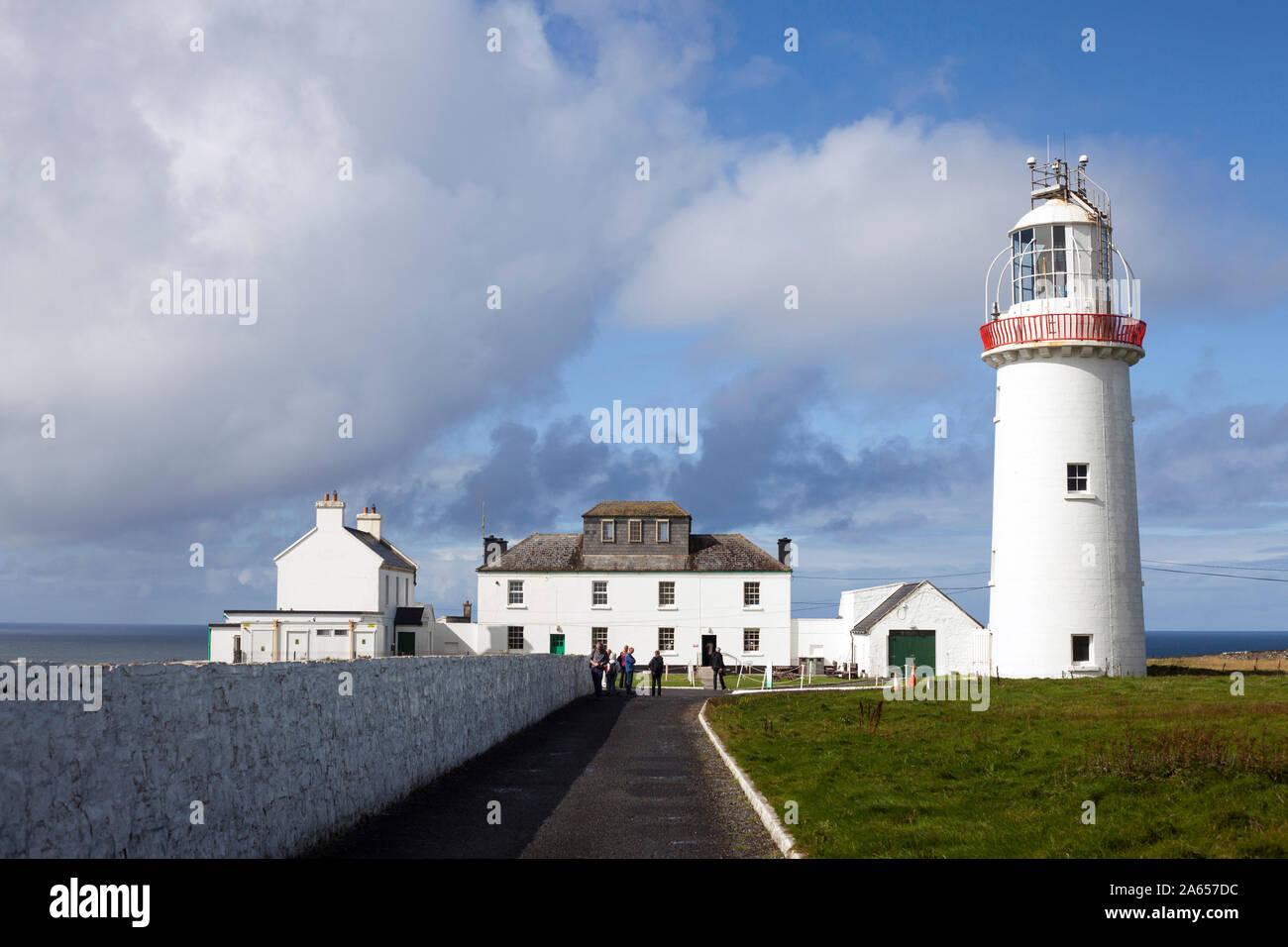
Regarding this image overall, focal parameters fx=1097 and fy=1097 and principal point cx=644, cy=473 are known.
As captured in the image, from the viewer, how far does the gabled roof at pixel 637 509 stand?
191ft

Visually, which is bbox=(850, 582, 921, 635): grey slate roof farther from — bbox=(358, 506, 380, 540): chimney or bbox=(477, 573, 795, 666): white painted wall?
bbox=(358, 506, 380, 540): chimney

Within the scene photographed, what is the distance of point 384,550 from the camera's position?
196ft

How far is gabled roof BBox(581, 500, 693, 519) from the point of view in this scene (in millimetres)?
58094

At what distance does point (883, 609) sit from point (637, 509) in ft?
47.4

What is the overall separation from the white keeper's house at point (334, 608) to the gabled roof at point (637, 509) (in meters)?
10.7

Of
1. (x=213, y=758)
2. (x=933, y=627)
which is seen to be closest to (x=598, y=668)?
(x=933, y=627)

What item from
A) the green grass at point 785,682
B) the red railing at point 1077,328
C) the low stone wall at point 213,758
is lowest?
the green grass at point 785,682

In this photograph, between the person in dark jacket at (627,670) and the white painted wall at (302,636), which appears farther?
the white painted wall at (302,636)

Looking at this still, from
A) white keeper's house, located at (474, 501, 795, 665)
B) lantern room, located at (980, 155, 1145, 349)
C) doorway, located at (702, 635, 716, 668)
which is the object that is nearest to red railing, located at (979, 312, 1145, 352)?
lantern room, located at (980, 155, 1145, 349)

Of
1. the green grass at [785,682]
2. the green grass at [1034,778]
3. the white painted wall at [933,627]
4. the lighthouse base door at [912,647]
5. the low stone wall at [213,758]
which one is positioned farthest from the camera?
the white painted wall at [933,627]

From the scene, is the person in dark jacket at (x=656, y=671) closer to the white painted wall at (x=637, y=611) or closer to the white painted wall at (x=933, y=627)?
the white painted wall at (x=933, y=627)

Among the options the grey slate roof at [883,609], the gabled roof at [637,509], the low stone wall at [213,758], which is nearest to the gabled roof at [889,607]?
the grey slate roof at [883,609]
